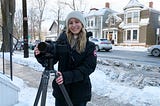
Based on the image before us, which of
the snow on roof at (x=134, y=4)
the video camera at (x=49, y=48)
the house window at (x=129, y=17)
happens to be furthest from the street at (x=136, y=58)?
the snow on roof at (x=134, y=4)

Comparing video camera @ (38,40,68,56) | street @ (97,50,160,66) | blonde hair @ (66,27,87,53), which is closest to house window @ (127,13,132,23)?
street @ (97,50,160,66)

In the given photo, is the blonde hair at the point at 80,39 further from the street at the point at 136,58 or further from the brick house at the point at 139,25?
the brick house at the point at 139,25

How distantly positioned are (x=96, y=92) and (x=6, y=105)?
8.06 ft

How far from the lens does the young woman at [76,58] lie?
2.37 m

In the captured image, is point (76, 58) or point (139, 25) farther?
point (139, 25)

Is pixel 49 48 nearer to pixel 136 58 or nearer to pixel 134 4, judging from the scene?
pixel 136 58

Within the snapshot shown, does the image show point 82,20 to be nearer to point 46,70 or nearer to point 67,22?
point 67,22

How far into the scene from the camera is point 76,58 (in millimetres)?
2396

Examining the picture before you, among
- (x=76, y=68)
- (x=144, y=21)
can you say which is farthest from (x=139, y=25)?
(x=76, y=68)

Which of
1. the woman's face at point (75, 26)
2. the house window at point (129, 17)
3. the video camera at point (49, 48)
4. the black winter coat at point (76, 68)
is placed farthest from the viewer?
the house window at point (129, 17)

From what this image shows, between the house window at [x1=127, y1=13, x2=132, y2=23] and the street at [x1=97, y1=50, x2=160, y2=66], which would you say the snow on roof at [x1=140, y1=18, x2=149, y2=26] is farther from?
the street at [x1=97, y1=50, x2=160, y2=66]

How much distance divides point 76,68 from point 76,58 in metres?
0.10

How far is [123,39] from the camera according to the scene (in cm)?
3703

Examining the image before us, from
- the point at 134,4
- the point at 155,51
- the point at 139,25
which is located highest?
the point at 134,4
